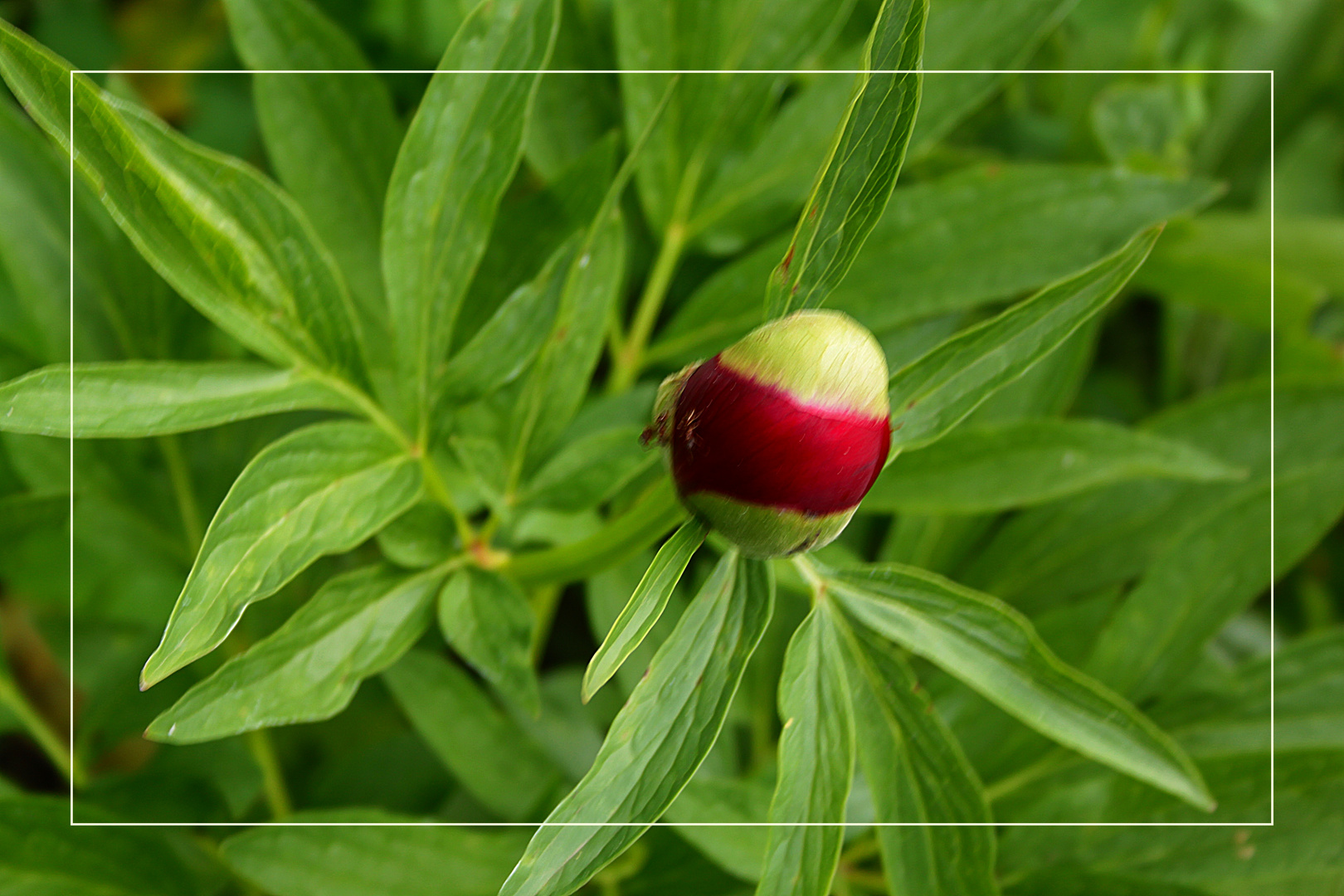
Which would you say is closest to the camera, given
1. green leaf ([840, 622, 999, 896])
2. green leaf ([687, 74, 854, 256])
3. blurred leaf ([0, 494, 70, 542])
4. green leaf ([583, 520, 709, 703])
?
green leaf ([583, 520, 709, 703])

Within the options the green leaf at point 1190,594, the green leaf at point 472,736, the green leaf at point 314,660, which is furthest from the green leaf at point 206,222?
the green leaf at point 1190,594

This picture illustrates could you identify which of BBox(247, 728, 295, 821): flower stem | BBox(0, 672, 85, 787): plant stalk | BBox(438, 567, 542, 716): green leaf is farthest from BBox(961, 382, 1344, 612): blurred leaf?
BBox(0, 672, 85, 787): plant stalk

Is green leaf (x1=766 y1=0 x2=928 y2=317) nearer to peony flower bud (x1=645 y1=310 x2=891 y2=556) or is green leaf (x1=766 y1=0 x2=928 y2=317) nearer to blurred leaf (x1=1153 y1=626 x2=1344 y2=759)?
peony flower bud (x1=645 y1=310 x2=891 y2=556)

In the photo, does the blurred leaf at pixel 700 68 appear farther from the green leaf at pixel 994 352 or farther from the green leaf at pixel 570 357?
the green leaf at pixel 994 352

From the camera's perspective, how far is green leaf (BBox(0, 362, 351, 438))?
1.25 feet

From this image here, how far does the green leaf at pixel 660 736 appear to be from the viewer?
0.37 m

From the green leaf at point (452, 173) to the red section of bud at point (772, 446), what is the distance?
18cm

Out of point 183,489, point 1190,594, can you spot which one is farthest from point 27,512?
point 1190,594

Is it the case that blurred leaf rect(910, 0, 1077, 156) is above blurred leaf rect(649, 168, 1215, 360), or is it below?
above

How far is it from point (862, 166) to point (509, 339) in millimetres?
198

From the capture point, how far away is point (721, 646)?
0.41m

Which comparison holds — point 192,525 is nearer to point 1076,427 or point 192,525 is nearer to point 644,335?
point 644,335

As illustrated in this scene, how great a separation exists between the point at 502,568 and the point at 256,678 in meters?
0.13

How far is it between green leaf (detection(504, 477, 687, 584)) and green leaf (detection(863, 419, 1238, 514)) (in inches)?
7.5
